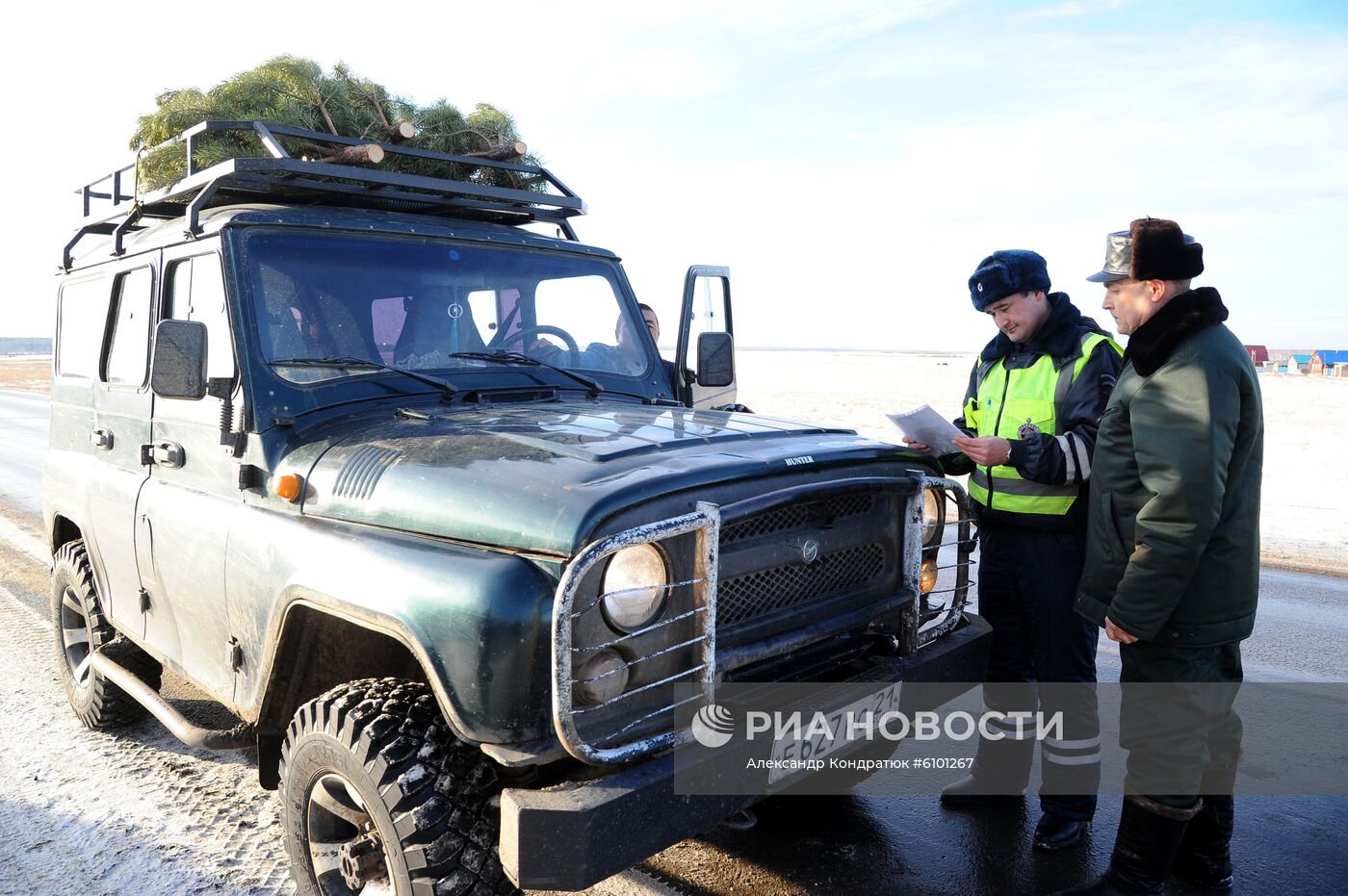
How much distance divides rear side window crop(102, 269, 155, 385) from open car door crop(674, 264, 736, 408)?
89.8 inches

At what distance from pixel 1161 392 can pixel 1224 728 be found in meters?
1.18

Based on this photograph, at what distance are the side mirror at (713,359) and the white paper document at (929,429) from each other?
1198 mm

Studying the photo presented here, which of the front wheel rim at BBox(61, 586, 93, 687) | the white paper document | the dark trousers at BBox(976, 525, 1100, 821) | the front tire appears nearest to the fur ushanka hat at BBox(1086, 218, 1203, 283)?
the white paper document

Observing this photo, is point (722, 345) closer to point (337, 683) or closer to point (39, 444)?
point (337, 683)

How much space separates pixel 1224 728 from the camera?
323 cm

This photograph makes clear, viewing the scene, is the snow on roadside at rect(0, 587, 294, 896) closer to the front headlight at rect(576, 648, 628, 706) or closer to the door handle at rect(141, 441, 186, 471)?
the door handle at rect(141, 441, 186, 471)

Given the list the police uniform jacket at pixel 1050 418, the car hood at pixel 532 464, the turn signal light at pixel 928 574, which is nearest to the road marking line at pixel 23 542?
the car hood at pixel 532 464

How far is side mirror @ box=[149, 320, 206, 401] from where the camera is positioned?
3189 millimetres

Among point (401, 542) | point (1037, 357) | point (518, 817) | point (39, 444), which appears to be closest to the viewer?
point (518, 817)

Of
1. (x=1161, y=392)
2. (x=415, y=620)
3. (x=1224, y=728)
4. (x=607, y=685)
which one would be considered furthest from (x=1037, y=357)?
(x=415, y=620)

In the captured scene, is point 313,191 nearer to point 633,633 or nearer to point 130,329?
point 130,329

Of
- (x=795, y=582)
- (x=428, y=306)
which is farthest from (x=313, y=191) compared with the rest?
(x=795, y=582)

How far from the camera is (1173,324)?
9.91ft

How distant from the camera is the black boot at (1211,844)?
3297 millimetres
